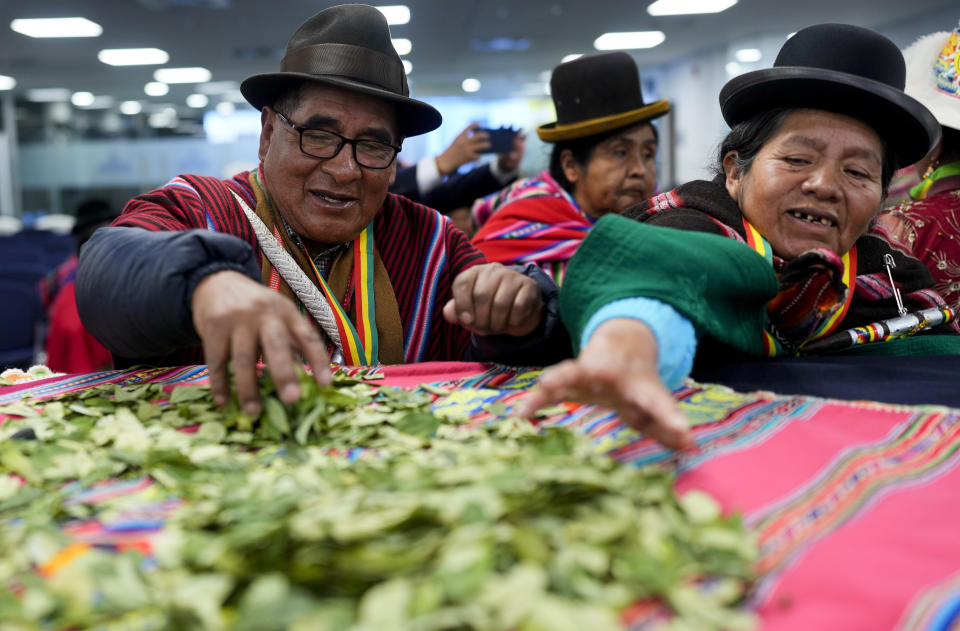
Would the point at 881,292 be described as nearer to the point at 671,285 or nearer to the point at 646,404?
the point at 671,285

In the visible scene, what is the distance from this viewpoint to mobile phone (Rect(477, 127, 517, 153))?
297 centimetres

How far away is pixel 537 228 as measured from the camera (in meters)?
2.40

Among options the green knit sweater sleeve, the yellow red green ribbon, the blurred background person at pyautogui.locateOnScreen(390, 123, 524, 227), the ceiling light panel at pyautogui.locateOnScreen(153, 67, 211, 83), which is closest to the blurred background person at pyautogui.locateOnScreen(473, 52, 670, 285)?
the blurred background person at pyautogui.locateOnScreen(390, 123, 524, 227)

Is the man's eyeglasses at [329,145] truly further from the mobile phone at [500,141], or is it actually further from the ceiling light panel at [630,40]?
the ceiling light panel at [630,40]

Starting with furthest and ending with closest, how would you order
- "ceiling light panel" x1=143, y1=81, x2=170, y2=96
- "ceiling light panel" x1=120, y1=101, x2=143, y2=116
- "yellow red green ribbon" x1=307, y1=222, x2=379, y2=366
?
"ceiling light panel" x1=120, y1=101, x2=143, y2=116, "ceiling light panel" x1=143, y1=81, x2=170, y2=96, "yellow red green ribbon" x1=307, y1=222, x2=379, y2=366

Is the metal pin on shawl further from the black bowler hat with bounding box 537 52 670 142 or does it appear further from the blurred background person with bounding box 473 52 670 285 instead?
the black bowler hat with bounding box 537 52 670 142

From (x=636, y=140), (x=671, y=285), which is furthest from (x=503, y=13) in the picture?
(x=671, y=285)

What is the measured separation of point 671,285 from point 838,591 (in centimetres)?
43

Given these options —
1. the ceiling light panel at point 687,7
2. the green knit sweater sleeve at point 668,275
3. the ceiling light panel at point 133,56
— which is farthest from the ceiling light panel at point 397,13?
the green knit sweater sleeve at point 668,275

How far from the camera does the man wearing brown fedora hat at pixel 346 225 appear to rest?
3.59 ft

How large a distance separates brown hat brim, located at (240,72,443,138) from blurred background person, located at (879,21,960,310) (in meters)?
1.07

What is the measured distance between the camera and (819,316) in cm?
113

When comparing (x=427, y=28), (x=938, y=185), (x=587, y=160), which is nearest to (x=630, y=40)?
(x=427, y=28)

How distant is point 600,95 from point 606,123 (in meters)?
0.10
